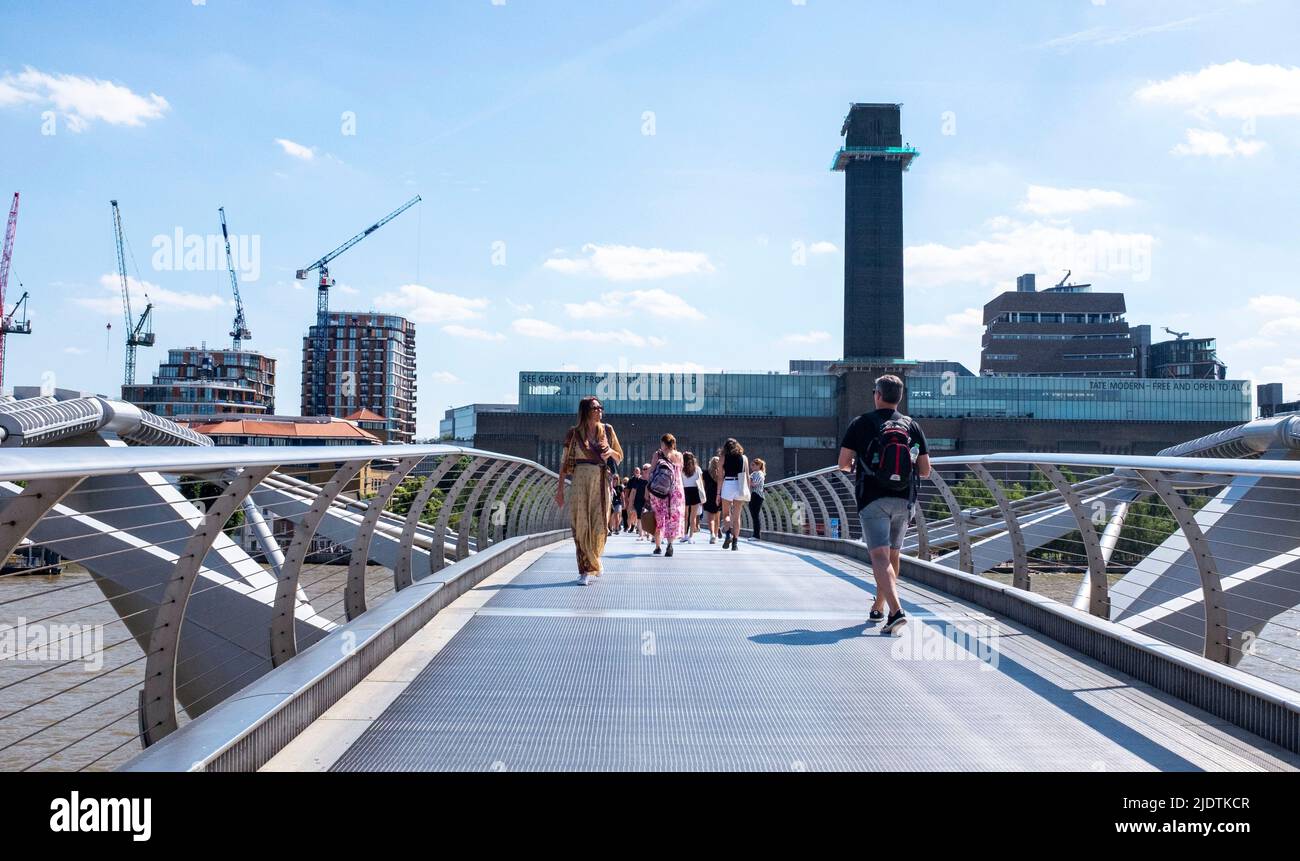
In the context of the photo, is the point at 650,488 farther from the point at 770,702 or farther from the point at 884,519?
the point at 770,702

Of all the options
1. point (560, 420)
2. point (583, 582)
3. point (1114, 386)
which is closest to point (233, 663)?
point (583, 582)

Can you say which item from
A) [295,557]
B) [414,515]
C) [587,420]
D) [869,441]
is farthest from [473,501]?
[295,557]

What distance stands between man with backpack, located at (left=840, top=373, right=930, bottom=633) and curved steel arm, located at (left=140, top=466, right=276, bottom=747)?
3.68 meters

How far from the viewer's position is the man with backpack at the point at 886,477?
648cm

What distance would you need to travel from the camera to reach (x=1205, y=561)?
5.38 meters

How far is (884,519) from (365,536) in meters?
3.11

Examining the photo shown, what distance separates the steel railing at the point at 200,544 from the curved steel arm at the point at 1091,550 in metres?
3.85

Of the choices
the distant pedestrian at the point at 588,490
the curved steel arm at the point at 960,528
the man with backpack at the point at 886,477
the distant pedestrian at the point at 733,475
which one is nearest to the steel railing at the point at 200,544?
the distant pedestrian at the point at 588,490

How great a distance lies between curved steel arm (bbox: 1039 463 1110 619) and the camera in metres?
6.23

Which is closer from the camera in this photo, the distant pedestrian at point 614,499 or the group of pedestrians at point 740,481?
the group of pedestrians at point 740,481

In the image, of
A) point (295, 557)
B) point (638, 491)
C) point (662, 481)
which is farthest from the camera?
point (638, 491)

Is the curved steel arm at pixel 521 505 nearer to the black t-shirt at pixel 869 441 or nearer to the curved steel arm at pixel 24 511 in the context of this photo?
the black t-shirt at pixel 869 441

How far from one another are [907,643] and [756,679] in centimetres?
141
